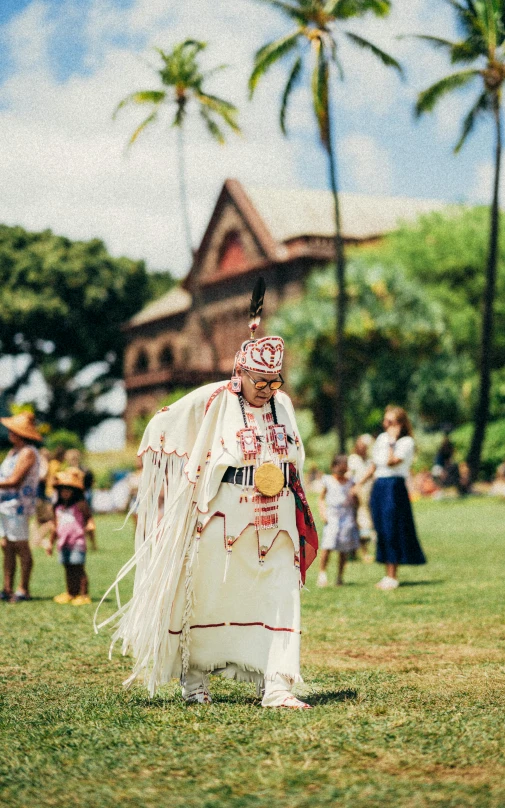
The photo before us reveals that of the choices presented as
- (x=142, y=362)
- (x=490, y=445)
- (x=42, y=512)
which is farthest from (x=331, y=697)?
(x=142, y=362)

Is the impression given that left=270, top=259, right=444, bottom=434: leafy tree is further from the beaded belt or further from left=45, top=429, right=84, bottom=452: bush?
the beaded belt

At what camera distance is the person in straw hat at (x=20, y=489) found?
10461 millimetres

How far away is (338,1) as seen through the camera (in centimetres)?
2827

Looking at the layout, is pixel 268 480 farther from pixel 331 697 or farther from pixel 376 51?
pixel 376 51

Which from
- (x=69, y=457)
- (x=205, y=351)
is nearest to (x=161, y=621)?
(x=69, y=457)

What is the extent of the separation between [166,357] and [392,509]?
139ft

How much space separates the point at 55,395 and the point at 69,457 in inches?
1559

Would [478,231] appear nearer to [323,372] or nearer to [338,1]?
[323,372]

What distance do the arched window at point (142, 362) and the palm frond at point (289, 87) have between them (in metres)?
26.6

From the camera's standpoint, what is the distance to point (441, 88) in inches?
1163

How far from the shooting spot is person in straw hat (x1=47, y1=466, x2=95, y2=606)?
417 inches

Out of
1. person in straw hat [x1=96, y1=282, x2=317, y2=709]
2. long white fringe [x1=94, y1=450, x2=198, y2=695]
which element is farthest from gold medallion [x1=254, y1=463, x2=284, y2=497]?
long white fringe [x1=94, y1=450, x2=198, y2=695]

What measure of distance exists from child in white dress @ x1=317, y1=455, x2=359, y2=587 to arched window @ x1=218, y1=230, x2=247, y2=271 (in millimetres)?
33789

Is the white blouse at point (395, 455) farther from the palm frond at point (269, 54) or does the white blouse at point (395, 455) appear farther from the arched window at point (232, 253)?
the arched window at point (232, 253)
